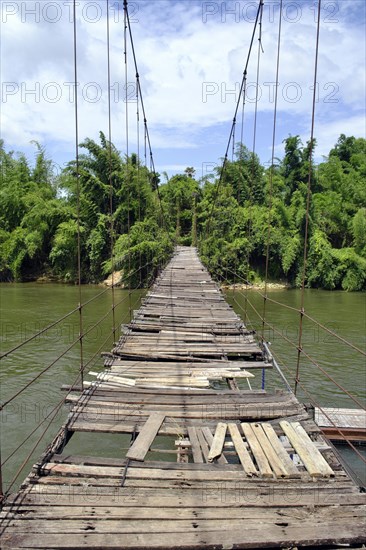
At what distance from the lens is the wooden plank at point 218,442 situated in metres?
1.92

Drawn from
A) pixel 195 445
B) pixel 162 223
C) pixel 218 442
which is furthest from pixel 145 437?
pixel 162 223

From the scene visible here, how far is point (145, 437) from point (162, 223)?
15345mm

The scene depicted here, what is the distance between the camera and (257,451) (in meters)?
1.95

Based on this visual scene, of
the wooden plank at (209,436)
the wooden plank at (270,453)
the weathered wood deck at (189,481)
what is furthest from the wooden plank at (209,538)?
the wooden plank at (209,436)

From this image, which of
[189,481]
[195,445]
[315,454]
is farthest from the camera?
[195,445]

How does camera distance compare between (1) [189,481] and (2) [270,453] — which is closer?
(1) [189,481]

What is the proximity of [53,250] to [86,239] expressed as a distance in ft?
4.95

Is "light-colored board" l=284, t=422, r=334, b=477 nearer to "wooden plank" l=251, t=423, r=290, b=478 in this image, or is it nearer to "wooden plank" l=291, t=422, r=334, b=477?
"wooden plank" l=291, t=422, r=334, b=477

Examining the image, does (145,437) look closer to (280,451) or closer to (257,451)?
(257,451)

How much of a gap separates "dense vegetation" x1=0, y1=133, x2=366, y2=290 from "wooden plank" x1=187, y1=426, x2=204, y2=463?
43.8 ft

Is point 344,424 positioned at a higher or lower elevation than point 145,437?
lower

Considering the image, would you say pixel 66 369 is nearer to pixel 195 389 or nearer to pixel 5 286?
pixel 195 389

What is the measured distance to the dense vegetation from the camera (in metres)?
17.6

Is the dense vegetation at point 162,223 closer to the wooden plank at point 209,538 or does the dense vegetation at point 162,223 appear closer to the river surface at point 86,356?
the river surface at point 86,356
